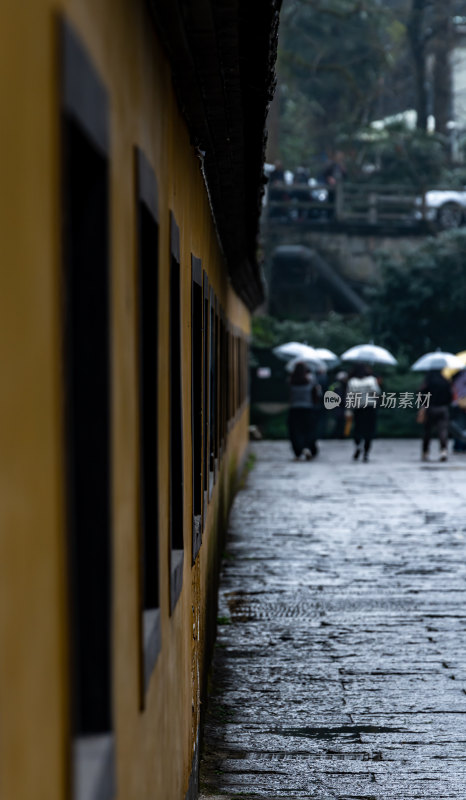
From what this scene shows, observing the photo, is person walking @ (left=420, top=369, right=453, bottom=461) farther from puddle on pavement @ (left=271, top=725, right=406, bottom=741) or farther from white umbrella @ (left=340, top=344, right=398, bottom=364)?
puddle on pavement @ (left=271, top=725, right=406, bottom=741)

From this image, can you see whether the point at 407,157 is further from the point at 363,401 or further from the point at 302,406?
the point at 363,401

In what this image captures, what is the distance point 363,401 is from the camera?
25.7 metres

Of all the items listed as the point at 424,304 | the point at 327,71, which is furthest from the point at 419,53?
the point at 424,304

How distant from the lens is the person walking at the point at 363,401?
2575cm

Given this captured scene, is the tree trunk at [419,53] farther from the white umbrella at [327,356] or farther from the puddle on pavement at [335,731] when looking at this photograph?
the puddle on pavement at [335,731]

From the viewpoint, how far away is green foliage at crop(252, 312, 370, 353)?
121 feet

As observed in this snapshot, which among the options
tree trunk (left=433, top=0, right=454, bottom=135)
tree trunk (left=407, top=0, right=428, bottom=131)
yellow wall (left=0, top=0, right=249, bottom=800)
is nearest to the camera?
yellow wall (left=0, top=0, right=249, bottom=800)

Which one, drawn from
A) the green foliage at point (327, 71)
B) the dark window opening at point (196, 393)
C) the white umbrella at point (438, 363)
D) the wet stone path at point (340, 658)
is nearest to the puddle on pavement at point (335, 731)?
the wet stone path at point (340, 658)

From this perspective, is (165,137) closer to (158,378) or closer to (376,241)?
(158,378)

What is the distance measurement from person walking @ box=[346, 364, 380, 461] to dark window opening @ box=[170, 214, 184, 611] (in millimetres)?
20124

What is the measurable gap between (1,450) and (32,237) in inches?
14.2

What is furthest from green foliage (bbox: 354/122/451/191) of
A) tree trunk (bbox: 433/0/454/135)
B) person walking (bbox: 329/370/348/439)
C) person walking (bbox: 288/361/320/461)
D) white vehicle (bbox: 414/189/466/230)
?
person walking (bbox: 288/361/320/461)

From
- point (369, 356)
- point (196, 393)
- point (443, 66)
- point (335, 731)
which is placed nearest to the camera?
point (196, 393)

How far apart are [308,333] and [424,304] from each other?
3504mm
